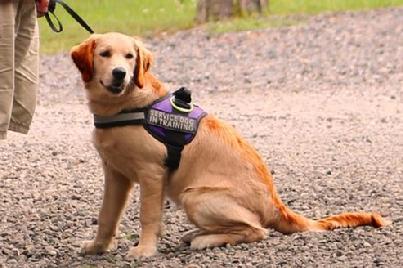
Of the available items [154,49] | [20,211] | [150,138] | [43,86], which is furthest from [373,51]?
[150,138]

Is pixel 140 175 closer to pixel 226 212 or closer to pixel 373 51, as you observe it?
pixel 226 212

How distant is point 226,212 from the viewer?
6348 millimetres

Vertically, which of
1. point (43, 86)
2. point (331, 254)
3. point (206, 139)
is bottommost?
point (43, 86)

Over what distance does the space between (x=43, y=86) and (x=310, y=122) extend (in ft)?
16.9

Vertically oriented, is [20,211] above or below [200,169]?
below

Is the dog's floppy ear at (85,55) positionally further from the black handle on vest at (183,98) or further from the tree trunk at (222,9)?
the tree trunk at (222,9)

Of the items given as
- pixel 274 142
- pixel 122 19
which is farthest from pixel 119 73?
pixel 122 19

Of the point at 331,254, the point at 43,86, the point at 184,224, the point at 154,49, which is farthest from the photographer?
the point at 154,49

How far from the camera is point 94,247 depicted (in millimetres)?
6508

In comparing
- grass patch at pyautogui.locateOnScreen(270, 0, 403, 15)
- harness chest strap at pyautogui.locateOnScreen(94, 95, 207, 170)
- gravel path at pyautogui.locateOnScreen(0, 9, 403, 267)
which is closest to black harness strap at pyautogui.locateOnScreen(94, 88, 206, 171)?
harness chest strap at pyautogui.locateOnScreen(94, 95, 207, 170)

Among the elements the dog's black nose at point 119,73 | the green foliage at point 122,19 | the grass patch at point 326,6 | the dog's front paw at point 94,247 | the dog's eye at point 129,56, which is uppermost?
the dog's eye at point 129,56

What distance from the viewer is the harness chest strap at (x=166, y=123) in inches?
244

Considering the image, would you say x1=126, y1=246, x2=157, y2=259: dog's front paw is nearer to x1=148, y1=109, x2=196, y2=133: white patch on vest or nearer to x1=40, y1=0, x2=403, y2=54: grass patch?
x1=148, y1=109, x2=196, y2=133: white patch on vest

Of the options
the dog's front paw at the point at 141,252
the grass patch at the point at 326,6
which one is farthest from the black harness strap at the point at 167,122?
the grass patch at the point at 326,6
